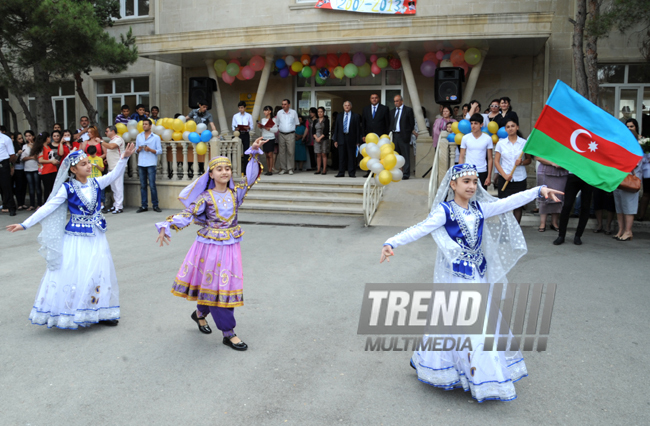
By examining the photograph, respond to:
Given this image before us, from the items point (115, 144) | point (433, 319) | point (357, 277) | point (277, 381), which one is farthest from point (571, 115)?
point (115, 144)

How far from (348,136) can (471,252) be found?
968 centimetres

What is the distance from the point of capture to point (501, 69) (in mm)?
15422

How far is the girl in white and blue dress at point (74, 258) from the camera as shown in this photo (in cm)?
505

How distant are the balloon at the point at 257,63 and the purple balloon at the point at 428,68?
15.0 ft

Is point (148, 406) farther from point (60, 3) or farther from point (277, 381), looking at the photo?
point (60, 3)

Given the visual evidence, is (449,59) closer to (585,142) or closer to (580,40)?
(580,40)

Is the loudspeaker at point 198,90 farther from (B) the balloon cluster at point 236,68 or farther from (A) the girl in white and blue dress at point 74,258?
(A) the girl in white and blue dress at point 74,258

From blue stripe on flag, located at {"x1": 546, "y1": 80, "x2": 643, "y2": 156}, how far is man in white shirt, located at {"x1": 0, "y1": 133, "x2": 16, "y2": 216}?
12138mm

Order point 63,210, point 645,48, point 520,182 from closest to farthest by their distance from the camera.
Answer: point 63,210
point 520,182
point 645,48

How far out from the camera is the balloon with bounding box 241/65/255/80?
15906mm

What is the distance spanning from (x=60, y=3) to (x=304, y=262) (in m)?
8.95

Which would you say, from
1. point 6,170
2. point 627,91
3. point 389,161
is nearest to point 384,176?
point 389,161

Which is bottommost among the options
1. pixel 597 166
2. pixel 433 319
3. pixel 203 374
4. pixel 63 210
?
pixel 203 374

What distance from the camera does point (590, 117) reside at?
17.5ft
